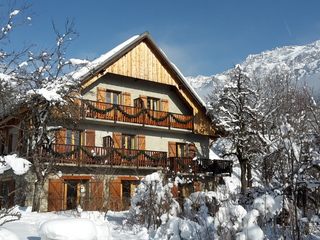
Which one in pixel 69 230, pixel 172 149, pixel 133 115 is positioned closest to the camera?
pixel 69 230

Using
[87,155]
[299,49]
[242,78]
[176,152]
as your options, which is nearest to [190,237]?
[87,155]

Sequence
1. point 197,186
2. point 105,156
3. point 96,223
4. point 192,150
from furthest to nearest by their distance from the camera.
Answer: point 192,150, point 197,186, point 105,156, point 96,223

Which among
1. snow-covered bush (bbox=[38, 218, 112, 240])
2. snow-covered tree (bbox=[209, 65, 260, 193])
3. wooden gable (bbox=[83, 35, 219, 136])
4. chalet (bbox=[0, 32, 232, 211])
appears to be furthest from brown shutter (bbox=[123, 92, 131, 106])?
snow-covered bush (bbox=[38, 218, 112, 240])

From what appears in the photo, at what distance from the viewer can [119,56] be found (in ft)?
71.4

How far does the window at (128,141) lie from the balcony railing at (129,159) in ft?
4.42

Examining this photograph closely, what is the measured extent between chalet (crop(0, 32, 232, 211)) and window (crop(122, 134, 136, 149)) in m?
0.06

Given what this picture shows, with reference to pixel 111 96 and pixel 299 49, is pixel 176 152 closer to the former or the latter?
pixel 111 96

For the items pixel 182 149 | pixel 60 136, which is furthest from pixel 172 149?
pixel 60 136

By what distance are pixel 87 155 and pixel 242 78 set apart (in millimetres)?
12073

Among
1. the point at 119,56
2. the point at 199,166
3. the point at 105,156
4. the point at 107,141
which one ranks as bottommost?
the point at 199,166

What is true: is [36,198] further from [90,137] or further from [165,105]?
[165,105]

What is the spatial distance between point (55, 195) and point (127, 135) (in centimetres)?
566

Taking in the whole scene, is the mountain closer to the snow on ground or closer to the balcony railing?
the balcony railing

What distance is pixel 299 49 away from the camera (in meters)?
196
